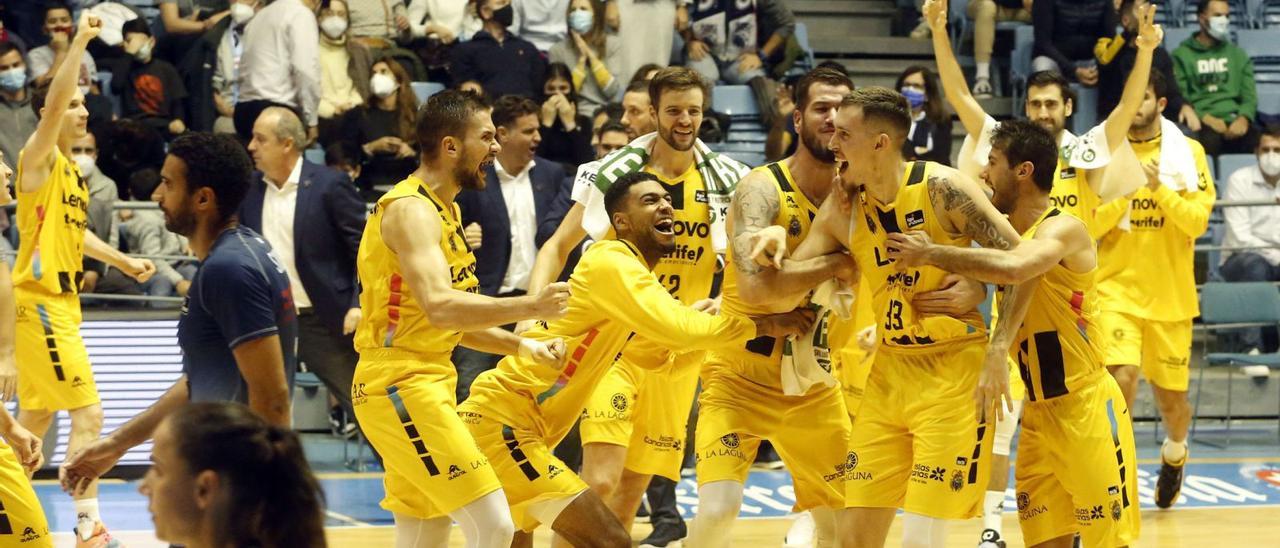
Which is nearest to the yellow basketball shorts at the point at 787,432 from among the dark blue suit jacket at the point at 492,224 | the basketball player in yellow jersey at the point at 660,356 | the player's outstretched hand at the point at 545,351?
the basketball player in yellow jersey at the point at 660,356

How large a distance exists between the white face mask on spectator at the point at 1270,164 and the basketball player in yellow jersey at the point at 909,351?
8.73 metres

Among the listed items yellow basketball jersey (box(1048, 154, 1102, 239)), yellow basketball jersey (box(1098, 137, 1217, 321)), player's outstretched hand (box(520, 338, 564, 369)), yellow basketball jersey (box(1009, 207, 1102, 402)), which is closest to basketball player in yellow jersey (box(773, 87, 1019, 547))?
yellow basketball jersey (box(1009, 207, 1102, 402))

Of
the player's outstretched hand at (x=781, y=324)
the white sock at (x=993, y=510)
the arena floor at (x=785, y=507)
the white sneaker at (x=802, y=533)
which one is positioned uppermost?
the player's outstretched hand at (x=781, y=324)

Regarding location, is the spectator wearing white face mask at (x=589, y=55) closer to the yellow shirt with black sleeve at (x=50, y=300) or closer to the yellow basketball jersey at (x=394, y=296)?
the yellow shirt with black sleeve at (x=50, y=300)

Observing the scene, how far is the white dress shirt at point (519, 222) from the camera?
33.0 feet

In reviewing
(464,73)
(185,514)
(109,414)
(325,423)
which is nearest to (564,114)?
(464,73)

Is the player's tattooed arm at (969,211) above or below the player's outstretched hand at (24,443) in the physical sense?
above

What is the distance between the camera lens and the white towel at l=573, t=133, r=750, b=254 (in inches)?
292

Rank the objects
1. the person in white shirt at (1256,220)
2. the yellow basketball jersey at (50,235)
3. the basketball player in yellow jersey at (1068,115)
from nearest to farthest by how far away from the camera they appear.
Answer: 1. the basketball player in yellow jersey at (1068,115)
2. the yellow basketball jersey at (50,235)
3. the person in white shirt at (1256,220)

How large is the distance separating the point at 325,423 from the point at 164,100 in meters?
3.01

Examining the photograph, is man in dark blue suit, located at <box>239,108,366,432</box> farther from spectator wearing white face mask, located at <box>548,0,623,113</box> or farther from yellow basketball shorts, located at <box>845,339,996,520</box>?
yellow basketball shorts, located at <box>845,339,996,520</box>

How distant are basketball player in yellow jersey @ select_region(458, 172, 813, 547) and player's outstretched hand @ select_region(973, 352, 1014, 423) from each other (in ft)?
2.44

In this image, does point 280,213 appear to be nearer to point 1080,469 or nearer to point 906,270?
point 906,270

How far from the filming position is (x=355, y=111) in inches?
489
